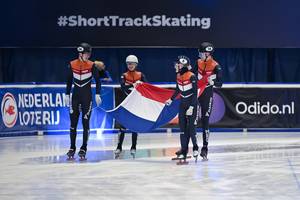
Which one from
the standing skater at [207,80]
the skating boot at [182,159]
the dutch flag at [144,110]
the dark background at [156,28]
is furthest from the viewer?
the dark background at [156,28]

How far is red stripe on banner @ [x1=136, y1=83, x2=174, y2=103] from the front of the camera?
1324 centimetres

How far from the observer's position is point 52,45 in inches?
720

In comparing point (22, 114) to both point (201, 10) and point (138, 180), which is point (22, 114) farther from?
point (138, 180)

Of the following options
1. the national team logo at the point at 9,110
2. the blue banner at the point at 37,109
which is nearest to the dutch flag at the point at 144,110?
the blue banner at the point at 37,109

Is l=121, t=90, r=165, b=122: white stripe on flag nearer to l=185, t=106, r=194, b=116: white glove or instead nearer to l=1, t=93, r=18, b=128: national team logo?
l=185, t=106, r=194, b=116: white glove

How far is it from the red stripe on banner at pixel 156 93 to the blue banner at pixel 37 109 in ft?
14.1

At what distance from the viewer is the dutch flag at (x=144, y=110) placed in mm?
12844

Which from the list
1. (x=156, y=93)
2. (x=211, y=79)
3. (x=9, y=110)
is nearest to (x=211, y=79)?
(x=211, y=79)

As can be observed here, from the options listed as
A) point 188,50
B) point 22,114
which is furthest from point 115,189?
point 188,50

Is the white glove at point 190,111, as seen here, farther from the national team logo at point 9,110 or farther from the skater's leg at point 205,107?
the national team logo at point 9,110

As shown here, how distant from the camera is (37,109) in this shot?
17.2m

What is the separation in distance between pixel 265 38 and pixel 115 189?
1024 cm

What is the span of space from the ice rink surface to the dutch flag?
607 millimetres

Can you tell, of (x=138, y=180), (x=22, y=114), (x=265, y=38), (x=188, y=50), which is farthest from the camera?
(x=188, y=50)
